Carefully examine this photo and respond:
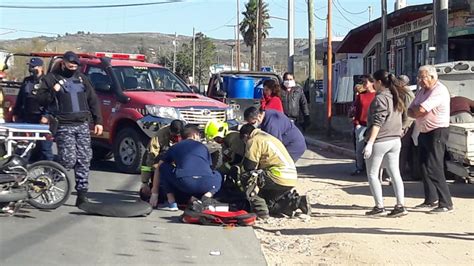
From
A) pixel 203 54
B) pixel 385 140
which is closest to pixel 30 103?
pixel 385 140

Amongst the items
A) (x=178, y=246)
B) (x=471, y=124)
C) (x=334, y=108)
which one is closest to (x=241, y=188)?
(x=178, y=246)

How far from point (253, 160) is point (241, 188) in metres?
0.45

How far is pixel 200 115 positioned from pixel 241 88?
21.0 feet

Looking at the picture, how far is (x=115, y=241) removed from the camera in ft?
27.8

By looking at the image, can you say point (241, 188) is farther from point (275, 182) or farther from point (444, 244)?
point (444, 244)

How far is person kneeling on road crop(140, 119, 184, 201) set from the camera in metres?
11.0

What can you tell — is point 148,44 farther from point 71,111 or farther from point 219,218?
point 219,218

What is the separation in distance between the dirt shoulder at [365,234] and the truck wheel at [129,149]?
334cm

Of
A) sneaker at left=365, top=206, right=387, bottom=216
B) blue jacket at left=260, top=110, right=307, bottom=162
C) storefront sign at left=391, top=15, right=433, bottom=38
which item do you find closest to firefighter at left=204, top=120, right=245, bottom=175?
blue jacket at left=260, top=110, right=307, bottom=162

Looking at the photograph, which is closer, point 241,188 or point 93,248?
point 93,248

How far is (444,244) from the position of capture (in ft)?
28.1

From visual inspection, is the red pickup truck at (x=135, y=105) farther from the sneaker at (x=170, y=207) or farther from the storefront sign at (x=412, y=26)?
the storefront sign at (x=412, y=26)

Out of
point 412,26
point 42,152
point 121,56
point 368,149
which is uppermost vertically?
point 412,26

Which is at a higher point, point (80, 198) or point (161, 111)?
point (161, 111)
